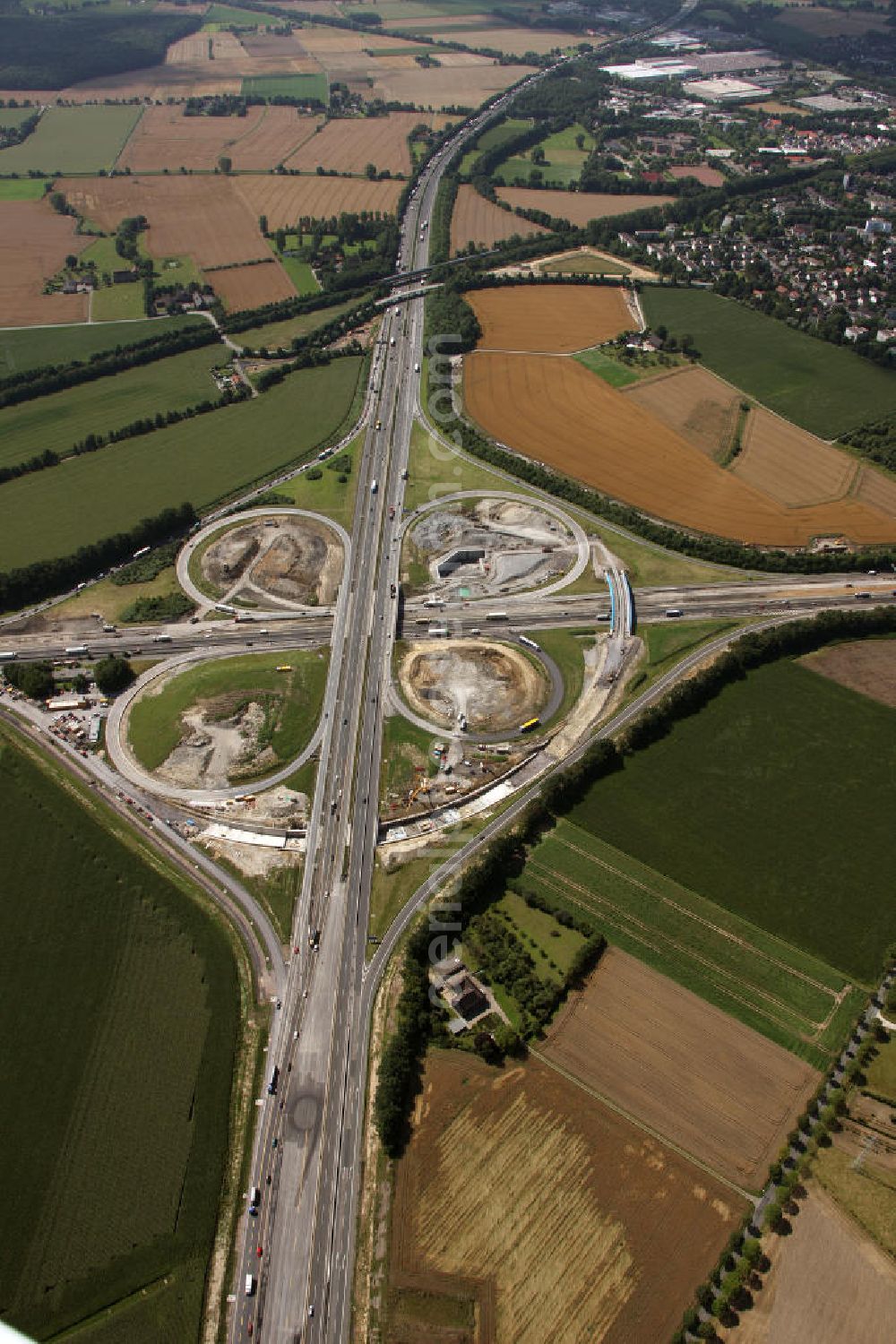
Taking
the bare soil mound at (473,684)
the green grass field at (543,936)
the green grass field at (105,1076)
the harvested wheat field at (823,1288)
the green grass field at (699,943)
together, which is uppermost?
the bare soil mound at (473,684)

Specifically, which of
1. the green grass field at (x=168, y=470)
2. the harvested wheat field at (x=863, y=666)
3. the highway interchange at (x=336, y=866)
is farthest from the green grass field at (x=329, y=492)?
the harvested wheat field at (x=863, y=666)

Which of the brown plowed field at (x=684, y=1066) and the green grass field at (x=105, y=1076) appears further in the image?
the brown plowed field at (x=684, y=1066)

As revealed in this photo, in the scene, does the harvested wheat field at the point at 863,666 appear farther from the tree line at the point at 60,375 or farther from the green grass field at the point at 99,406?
the tree line at the point at 60,375

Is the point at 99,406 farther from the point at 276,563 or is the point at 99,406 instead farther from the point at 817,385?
the point at 817,385

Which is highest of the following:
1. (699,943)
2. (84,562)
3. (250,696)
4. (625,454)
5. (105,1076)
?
(625,454)

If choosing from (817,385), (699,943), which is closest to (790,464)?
(817,385)

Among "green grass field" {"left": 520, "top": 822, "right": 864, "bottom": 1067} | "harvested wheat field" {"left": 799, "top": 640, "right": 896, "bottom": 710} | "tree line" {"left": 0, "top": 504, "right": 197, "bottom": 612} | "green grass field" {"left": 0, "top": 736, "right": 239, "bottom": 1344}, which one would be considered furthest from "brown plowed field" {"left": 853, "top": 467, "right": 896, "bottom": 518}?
"green grass field" {"left": 0, "top": 736, "right": 239, "bottom": 1344}

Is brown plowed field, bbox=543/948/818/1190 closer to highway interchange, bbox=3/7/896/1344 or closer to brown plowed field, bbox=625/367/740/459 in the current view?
highway interchange, bbox=3/7/896/1344
